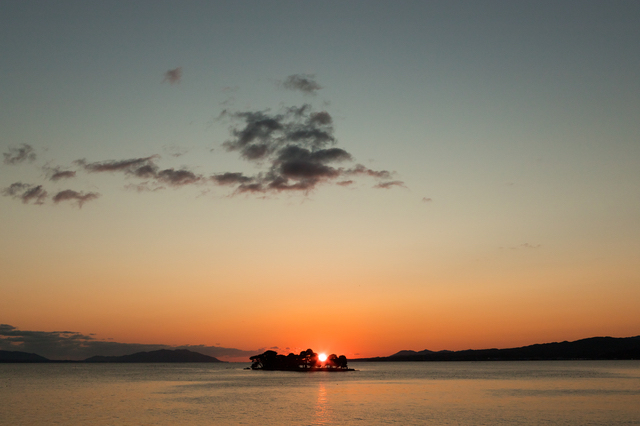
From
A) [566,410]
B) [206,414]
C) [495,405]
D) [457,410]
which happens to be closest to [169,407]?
[206,414]

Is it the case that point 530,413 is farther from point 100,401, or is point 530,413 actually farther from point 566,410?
point 100,401

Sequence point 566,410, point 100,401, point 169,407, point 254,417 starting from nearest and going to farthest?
point 254,417, point 566,410, point 169,407, point 100,401

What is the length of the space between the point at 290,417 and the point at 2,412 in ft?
149

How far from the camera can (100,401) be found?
100 m

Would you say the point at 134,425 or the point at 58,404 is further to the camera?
the point at 58,404

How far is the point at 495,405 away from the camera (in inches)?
3492

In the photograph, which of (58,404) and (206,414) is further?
(58,404)

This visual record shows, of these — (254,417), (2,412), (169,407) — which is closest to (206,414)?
(254,417)

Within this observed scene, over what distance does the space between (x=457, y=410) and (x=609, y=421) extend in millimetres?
21321

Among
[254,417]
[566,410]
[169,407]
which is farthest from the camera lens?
[169,407]

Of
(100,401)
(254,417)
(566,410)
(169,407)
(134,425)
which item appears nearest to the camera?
(134,425)

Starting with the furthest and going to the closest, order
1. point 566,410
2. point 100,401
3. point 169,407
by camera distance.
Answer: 1. point 100,401
2. point 169,407
3. point 566,410

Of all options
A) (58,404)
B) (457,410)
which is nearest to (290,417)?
(457,410)

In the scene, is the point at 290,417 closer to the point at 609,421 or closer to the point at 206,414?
the point at 206,414
